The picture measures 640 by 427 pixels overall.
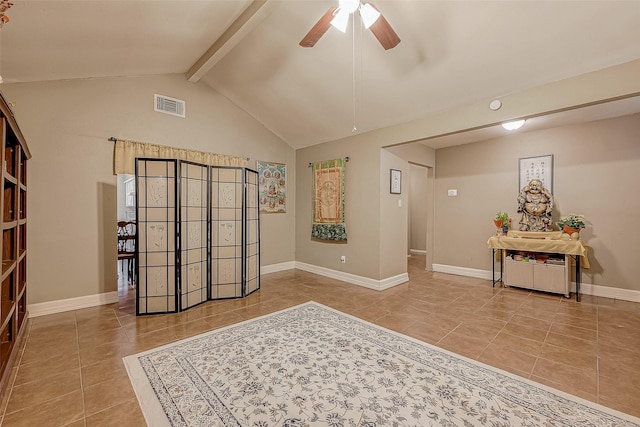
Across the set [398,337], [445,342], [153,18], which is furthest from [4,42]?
[445,342]

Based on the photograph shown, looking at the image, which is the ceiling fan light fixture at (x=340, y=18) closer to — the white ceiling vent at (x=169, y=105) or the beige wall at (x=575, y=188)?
the white ceiling vent at (x=169, y=105)

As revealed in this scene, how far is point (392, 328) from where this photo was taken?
300cm

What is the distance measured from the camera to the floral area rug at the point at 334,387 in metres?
1.70

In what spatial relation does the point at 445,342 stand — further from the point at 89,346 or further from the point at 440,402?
the point at 89,346

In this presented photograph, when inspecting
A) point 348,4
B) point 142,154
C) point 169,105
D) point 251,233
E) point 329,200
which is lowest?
point 251,233

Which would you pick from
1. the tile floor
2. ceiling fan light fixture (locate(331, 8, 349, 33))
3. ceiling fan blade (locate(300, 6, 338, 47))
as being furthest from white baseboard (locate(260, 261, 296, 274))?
ceiling fan light fixture (locate(331, 8, 349, 33))

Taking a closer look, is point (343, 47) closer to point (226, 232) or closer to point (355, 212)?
point (355, 212)

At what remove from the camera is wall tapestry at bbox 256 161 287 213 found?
5.46m

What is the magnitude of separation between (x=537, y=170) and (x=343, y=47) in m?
3.81

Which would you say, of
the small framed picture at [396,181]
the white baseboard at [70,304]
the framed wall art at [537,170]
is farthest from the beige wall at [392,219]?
the white baseboard at [70,304]

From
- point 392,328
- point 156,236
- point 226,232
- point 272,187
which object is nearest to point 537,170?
point 392,328

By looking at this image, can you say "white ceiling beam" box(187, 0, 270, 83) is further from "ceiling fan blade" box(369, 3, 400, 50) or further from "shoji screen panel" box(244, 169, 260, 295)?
"shoji screen panel" box(244, 169, 260, 295)

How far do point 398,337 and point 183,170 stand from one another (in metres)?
3.13

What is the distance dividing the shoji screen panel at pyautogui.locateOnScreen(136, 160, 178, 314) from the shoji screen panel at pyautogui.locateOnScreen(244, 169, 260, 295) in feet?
3.19
